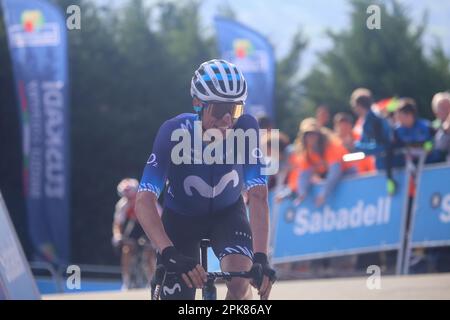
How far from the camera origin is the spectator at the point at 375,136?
11469mm

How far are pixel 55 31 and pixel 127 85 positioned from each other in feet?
45.2

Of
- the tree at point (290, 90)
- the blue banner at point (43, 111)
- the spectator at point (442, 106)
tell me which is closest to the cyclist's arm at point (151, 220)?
the spectator at point (442, 106)

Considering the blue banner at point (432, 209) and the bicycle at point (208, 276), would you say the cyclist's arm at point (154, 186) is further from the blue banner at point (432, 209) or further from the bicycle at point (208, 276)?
the blue banner at point (432, 209)

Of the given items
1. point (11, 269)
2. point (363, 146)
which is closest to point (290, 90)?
point (363, 146)

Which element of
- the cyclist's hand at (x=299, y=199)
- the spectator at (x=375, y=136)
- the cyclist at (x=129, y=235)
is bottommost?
the cyclist at (x=129, y=235)

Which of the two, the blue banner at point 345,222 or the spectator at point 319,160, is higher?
the spectator at point 319,160

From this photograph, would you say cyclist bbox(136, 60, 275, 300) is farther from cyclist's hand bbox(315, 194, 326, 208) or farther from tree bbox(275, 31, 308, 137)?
tree bbox(275, 31, 308, 137)

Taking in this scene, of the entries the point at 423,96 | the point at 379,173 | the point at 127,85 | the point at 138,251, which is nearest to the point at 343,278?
the point at 379,173

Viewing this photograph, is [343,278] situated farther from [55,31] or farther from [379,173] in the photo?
[55,31]

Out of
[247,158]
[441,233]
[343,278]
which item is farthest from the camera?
[343,278]

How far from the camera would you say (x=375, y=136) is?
11.5 m

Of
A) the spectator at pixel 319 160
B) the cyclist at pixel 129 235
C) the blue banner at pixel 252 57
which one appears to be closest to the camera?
the spectator at pixel 319 160

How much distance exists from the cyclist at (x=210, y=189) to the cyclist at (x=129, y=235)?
10.5m

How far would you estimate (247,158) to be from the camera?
592cm
